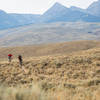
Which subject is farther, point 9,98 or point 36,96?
point 36,96

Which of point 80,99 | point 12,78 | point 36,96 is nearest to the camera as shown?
point 36,96

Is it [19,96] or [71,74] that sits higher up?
[19,96]

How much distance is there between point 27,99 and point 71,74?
12.1 meters

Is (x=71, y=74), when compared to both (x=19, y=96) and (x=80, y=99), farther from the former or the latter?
(x=19, y=96)

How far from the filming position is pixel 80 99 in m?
7.44

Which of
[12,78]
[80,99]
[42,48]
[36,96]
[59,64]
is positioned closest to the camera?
[36,96]

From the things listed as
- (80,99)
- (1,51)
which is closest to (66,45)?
(1,51)

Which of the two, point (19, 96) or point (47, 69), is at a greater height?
point (19, 96)

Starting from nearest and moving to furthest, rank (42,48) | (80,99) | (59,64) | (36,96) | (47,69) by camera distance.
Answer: (36,96) < (80,99) < (47,69) < (59,64) < (42,48)

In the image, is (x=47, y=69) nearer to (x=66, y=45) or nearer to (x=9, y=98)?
(x=9, y=98)

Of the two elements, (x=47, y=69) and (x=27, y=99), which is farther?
(x=47, y=69)

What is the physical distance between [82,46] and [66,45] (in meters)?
5.51

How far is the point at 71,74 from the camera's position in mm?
17812

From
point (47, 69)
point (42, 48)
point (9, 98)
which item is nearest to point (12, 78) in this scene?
point (47, 69)
